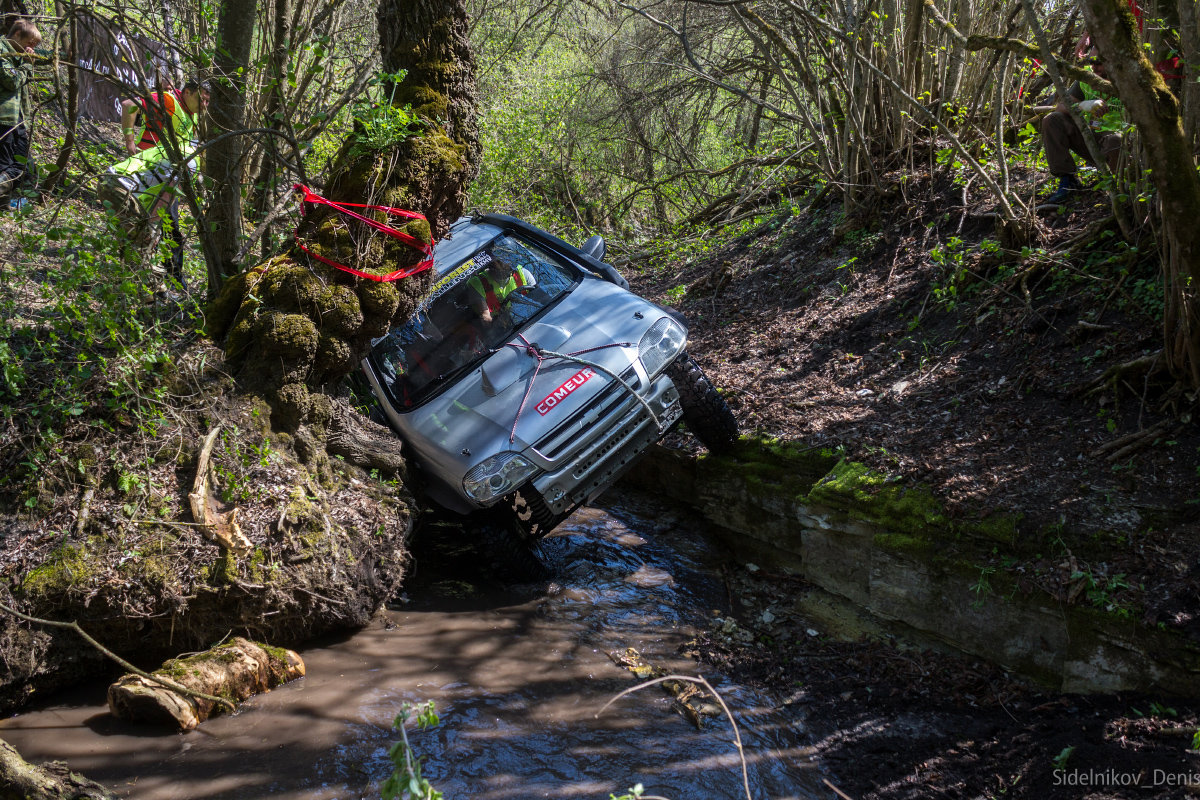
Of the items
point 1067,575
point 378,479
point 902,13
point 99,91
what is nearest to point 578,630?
point 378,479

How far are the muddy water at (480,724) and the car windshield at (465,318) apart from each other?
1395 mm

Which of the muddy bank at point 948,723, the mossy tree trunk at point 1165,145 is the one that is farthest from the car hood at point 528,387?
the mossy tree trunk at point 1165,145

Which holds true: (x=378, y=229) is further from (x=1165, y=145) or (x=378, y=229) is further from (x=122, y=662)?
(x=1165, y=145)

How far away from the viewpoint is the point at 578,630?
14.1 feet

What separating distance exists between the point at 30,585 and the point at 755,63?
9712mm

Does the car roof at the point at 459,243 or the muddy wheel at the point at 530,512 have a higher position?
the car roof at the point at 459,243

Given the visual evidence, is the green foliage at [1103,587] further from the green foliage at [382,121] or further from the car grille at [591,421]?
the green foliage at [382,121]

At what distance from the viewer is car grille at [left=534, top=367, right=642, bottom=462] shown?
4.41 m

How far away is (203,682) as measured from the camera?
10.7ft

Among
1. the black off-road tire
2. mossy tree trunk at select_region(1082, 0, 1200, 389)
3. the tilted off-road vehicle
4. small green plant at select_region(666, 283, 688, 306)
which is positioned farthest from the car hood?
small green plant at select_region(666, 283, 688, 306)

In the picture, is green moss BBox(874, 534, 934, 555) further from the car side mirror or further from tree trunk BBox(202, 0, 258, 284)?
tree trunk BBox(202, 0, 258, 284)

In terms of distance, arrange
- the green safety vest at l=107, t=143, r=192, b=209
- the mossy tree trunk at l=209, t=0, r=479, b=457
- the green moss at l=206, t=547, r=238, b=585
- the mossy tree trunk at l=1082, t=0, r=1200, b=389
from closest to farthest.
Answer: the mossy tree trunk at l=1082, t=0, r=1200, b=389, the green moss at l=206, t=547, r=238, b=585, the green safety vest at l=107, t=143, r=192, b=209, the mossy tree trunk at l=209, t=0, r=479, b=457

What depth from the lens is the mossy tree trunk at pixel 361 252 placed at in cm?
434

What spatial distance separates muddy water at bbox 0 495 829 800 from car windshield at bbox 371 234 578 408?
1.40 meters
